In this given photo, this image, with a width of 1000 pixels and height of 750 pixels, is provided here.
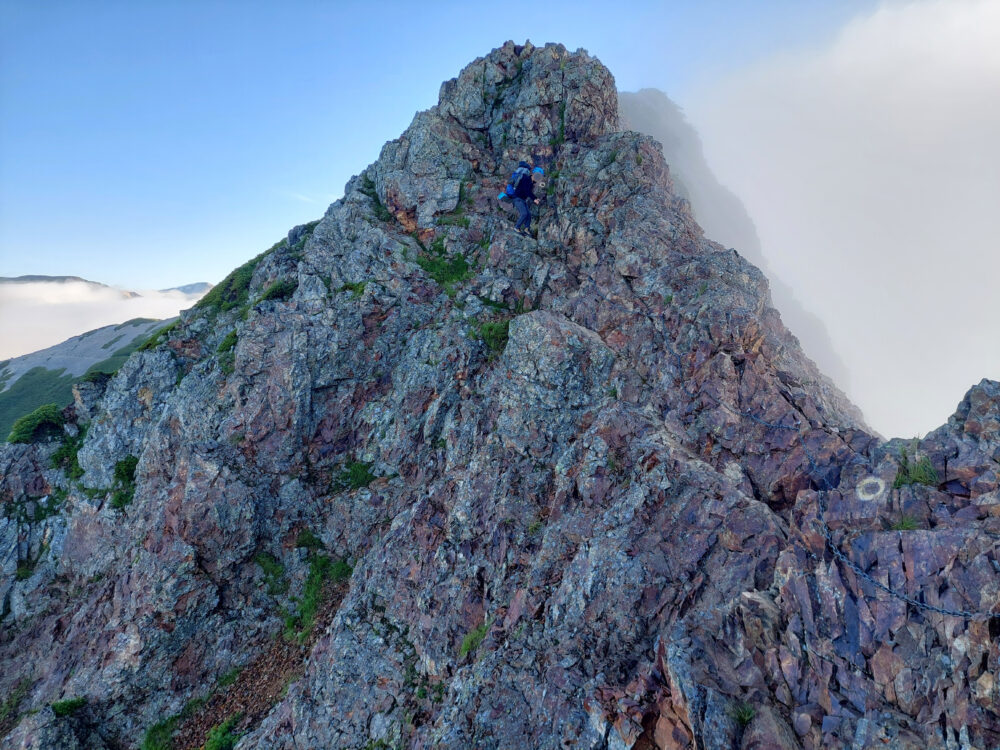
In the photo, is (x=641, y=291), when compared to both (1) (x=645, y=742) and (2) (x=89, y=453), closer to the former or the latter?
(1) (x=645, y=742)

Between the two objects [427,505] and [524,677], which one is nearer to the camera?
[524,677]

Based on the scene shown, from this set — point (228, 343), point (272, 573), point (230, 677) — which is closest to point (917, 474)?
point (272, 573)

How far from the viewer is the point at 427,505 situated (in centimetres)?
2069

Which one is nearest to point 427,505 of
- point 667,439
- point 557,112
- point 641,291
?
point 667,439

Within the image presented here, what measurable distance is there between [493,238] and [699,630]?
24607 mm

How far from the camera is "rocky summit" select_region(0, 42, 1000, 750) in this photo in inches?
422

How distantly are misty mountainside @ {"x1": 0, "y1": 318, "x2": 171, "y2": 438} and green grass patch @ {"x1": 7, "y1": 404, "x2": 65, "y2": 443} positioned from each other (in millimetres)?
29348

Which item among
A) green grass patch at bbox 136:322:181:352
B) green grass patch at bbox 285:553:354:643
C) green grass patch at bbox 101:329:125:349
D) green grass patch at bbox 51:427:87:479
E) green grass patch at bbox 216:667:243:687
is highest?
green grass patch at bbox 101:329:125:349

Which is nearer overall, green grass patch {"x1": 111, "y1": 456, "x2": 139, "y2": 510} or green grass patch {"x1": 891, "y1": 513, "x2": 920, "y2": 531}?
green grass patch {"x1": 891, "y1": 513, "x2": 920, "y2": 531}

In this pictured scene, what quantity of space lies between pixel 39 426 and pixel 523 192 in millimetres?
37795

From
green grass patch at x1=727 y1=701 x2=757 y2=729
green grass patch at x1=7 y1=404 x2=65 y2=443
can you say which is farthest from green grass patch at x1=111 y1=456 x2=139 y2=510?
green grass patch at x1=727 y1=701 x2=757 y2=729

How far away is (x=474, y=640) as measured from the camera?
53.1ft

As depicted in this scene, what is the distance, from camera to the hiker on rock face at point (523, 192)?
2927 centimetres

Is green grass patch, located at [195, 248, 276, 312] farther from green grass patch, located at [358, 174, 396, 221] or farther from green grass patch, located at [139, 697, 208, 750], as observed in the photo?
green grass patch, located at [139, 697, 208, 750]
